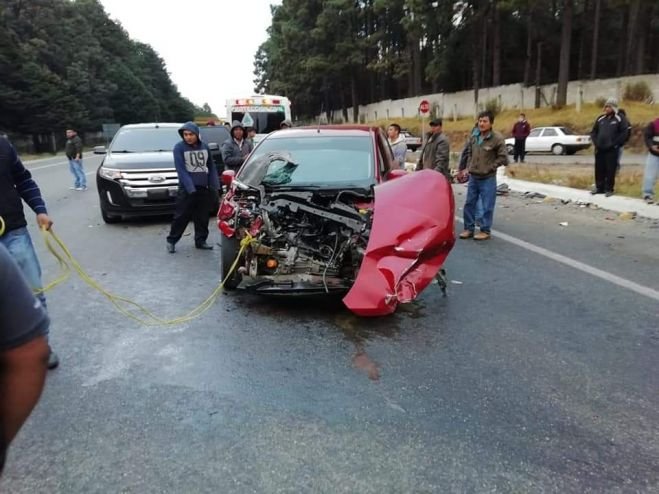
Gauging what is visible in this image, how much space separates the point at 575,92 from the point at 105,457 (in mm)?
36861

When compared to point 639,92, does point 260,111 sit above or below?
below

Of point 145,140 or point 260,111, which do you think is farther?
point 260,111

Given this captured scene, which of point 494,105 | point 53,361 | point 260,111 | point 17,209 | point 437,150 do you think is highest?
point 260,111

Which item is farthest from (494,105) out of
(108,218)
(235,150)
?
(108,218)

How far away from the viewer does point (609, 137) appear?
10.2 metres

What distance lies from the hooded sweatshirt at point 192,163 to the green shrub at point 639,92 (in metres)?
28.8

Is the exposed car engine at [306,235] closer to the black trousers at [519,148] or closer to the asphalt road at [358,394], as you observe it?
the asphalt road at [358,394]

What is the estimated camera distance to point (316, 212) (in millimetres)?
5027

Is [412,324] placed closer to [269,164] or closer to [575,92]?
[269,164]

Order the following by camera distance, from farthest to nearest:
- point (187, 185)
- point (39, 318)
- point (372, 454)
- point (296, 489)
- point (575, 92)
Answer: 1. point (575, 92)
2. point (187, 185)
3. point (372, 454)
4. point (296, 489)
5. point (39, 318)

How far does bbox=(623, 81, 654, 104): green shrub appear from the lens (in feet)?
96.4

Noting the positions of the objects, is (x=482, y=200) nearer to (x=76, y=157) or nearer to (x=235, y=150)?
(x=235, y=150)

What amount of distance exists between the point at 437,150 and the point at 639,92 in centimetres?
2627

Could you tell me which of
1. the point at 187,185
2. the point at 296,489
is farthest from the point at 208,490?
the point at 187,185
